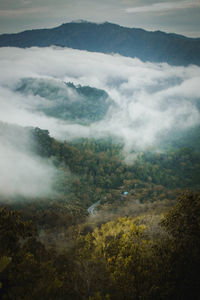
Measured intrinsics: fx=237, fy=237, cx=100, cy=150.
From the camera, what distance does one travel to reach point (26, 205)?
207 feet

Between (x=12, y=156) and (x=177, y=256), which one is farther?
(x=12, y=156)

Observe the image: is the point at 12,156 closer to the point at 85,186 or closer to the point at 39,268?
the point at 85,186

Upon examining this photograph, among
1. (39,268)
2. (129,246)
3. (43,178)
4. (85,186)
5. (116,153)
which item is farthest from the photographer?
(116,153)

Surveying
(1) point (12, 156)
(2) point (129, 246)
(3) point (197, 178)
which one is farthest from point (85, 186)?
(2) point (129, 246)

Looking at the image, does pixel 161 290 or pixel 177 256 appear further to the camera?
pixel 177 256

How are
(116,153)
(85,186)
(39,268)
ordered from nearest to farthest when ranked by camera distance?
(39,268), (85,186), (116,153)

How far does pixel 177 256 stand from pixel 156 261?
1219 millimetres

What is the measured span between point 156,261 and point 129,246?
3.01m

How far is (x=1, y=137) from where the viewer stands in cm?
9650

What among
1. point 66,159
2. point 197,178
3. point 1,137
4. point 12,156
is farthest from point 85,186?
point 197,178

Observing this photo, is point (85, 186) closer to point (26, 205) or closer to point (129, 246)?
point (26, 205)

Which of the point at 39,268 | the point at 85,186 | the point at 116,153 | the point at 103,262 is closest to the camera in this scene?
the point at 39,268

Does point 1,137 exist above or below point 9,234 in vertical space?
above

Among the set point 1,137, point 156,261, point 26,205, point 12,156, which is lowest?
point 156,261
